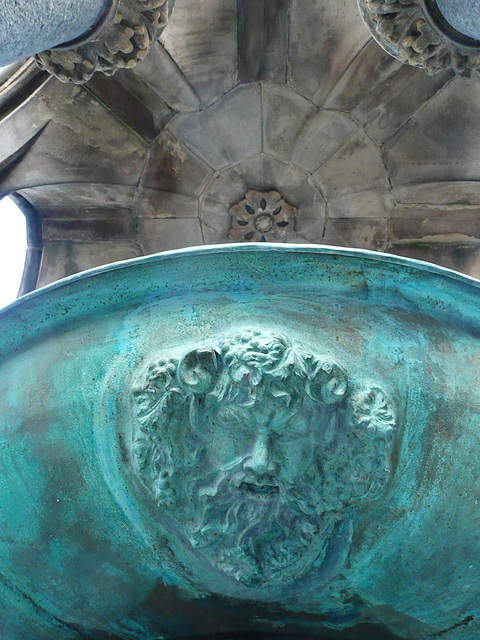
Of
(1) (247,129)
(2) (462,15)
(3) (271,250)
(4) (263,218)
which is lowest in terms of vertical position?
(3) (271,250)

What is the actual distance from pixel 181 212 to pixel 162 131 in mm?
926

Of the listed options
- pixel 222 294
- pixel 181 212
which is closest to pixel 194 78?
pixel 181 212

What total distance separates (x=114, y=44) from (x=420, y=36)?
7.15ft

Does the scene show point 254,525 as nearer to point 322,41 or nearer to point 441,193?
point 441,193

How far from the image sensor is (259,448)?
3.07 meters

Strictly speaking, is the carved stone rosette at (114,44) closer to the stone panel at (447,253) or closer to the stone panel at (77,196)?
the stone panel at (77,196)

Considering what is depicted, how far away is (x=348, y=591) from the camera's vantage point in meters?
3.35

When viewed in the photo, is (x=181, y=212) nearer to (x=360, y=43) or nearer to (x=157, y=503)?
(x=360, y=43)

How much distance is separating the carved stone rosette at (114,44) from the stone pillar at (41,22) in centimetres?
19

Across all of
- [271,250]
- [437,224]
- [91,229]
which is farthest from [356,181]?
[271,250]

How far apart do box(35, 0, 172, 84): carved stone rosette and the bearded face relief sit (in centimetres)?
322

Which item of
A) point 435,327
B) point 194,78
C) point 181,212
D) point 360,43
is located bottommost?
point 435,327

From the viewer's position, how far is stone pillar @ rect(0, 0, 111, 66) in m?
3.68

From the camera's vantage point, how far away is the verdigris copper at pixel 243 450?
10.2 feet
